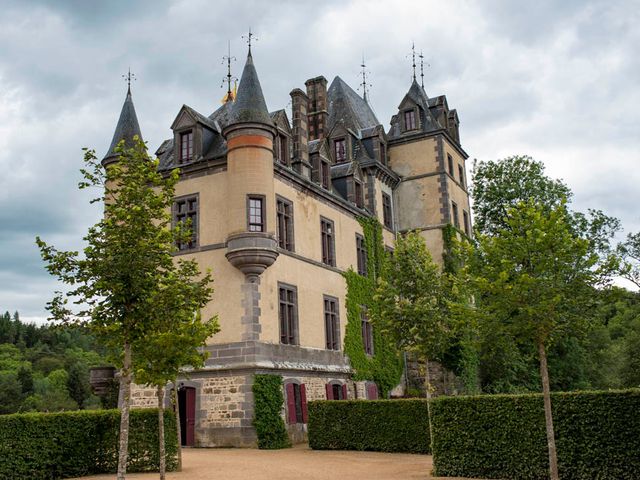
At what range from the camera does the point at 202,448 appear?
74.6ft

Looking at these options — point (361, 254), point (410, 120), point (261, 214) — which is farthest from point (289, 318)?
point (410, 120)

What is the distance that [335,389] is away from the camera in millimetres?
27578

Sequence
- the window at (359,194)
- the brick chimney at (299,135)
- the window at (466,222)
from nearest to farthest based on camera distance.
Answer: the brick chimney at (299,135) → the window at (359,194) → the window at (466,222)

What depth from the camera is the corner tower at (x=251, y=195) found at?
921 inches

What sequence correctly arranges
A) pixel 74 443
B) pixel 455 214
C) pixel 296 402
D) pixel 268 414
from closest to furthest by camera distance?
pixel 74 443
pixel 268 414
pixel 296 402
pixel 455 214

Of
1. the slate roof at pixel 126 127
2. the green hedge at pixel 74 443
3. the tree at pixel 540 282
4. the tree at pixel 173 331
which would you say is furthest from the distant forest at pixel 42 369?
the tree at pixel 540 282

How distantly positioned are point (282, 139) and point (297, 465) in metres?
14.2

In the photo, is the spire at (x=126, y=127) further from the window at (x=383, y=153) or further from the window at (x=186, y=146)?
the window at (x=383, y=153)

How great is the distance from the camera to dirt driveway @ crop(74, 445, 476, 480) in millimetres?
14961

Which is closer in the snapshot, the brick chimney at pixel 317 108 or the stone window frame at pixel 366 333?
the stone window frame at pixel 366 333

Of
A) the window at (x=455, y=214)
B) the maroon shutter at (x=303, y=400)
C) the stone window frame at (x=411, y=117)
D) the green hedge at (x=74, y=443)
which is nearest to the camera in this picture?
the green hedge at (x=74, y=443)

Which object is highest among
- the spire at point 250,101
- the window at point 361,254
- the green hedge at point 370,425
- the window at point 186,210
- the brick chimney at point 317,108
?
the brick chimney at point 317,108

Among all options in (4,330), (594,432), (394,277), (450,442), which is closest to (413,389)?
(394,277)

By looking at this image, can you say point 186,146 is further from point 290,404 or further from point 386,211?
point 386,211
